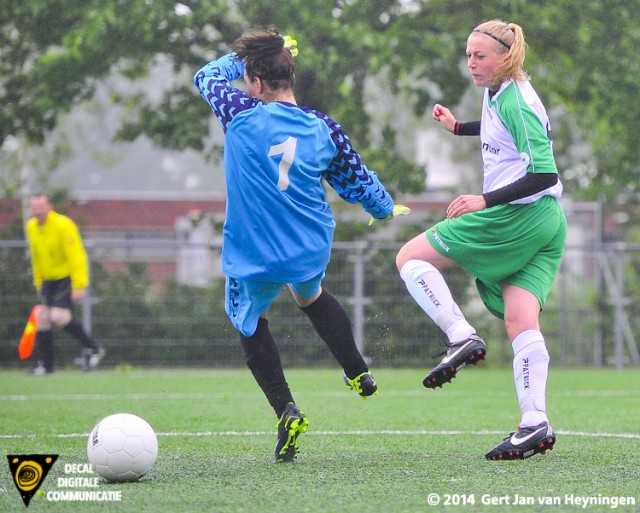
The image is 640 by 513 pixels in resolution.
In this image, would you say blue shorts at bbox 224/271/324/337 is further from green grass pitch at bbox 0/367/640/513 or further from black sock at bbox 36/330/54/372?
black sock at bbox 36/330/54/372

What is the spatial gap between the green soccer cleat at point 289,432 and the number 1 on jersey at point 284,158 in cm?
101

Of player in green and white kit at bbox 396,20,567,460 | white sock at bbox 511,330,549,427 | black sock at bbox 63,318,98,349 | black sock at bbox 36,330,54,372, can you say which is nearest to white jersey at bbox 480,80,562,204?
player in green and white kit at bbox 396,20,567,460

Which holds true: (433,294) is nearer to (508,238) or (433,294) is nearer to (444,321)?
(444,321)

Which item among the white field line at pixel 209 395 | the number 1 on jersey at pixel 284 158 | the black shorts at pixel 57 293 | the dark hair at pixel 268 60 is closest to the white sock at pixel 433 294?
the number 1 on jersey at pixel 284 158

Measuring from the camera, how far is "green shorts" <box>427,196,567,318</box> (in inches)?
202

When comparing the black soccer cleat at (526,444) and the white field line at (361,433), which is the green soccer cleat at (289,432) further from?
the white field line at (361,433)

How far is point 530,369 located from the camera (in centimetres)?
515

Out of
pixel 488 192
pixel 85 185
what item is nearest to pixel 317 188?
pixel 488 192

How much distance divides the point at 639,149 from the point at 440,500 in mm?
13753

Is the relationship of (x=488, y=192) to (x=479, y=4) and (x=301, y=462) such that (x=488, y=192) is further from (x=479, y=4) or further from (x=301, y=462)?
(x=479, y=4)


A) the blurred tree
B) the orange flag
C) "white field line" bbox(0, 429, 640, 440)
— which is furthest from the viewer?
the blurred tree

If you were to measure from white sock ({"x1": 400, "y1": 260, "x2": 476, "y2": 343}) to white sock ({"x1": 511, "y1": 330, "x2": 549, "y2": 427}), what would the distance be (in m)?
0.26

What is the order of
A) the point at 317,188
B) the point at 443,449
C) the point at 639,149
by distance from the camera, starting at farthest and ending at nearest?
1. the point at 639,149
2. the point at 443,449
3. the point at 317,188

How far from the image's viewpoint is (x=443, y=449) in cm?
551
